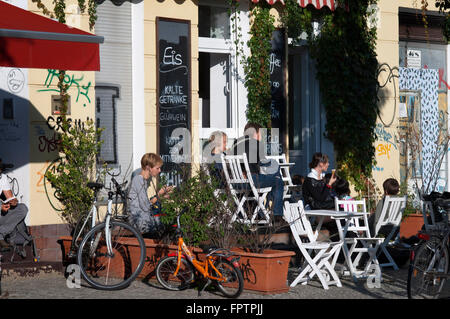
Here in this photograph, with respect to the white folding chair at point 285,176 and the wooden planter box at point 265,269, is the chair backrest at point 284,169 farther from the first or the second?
the wooden planter box at point 265,269

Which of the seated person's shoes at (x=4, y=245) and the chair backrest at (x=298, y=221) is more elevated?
the chair backrest at (x=298, y=221)

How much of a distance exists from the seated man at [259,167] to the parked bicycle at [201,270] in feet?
7.61

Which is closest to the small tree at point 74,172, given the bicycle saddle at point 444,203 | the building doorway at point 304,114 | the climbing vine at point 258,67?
the climbing vine at point 258,67

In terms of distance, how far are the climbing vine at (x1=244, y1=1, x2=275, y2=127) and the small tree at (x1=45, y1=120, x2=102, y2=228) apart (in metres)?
3.03

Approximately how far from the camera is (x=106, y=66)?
11.4m

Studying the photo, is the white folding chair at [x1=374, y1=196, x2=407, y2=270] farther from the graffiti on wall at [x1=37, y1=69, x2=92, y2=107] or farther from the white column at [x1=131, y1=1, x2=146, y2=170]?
the graffiti on wall at [x1=37, y1=69, x2=92, y2=107]

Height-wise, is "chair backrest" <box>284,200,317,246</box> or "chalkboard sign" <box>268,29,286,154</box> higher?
"chalkboard sign" <box>268,29,286,154</box>

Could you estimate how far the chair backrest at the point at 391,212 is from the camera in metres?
9.88

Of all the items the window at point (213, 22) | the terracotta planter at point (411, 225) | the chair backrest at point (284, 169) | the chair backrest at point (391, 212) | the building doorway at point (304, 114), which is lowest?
the terracotta planter at point (411, 225)

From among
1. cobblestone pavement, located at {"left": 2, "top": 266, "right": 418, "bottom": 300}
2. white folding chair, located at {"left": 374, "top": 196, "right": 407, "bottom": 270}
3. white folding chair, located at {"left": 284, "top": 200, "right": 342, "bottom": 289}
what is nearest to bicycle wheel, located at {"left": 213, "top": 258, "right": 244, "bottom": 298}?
cobblestone pavement, located at {"left": 2, "top": 266, "right": 418, "bottom": 300}

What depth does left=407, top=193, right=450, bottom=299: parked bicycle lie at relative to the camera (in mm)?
7711

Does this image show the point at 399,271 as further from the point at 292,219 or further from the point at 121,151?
the point at 121,151

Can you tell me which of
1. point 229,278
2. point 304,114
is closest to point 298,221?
point 229,278
